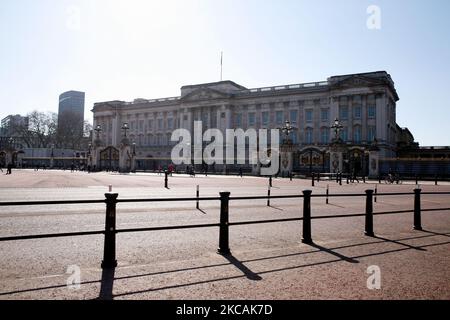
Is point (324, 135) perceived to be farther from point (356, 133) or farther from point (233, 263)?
point (233, 263)

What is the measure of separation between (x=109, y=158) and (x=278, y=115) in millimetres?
39087

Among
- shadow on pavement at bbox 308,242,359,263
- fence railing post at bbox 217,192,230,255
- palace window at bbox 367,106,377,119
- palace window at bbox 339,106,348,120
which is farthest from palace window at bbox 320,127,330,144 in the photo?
fence railing post at bbox 217,192,230,255

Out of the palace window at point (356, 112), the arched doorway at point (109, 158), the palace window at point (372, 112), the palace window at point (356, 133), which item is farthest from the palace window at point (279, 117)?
the arched doorway at point (109, 158)

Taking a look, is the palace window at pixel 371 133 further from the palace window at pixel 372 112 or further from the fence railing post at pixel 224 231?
the fence railing post at pixel 224 231

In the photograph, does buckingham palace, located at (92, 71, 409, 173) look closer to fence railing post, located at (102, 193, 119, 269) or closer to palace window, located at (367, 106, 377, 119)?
palace window, located at (367, 106, 377, 119)

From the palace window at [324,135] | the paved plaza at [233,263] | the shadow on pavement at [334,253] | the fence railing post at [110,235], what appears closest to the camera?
the paved plaza at [233,263]

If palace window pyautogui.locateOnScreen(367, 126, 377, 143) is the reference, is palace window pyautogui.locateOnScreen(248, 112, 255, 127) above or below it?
above

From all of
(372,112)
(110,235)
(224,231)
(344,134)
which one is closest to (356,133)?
(344,134)

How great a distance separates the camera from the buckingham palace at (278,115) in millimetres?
70688

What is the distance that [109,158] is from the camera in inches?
2899

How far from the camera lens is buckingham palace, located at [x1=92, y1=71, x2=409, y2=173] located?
70.7 metres

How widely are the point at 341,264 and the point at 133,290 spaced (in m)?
3.56

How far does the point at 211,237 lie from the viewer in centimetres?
884

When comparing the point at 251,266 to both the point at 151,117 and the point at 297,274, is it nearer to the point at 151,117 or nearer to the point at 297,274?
the point at 297,274
